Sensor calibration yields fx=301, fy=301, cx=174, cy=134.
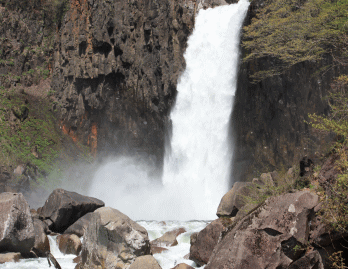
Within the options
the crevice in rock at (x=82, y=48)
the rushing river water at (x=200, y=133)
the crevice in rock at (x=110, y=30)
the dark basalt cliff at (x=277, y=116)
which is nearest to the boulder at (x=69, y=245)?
the rushing river water at (x=200, y=133)

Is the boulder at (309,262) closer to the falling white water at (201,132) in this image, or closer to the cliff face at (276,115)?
the cliff face at (276,115)

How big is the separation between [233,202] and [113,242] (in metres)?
4.62

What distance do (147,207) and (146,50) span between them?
1097 centimetres

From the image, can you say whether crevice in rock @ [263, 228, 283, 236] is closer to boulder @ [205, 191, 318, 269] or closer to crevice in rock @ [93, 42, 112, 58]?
boulder @ [205, 191, 318, 269]

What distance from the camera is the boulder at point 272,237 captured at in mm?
4719

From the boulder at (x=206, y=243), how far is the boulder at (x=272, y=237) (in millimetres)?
3057

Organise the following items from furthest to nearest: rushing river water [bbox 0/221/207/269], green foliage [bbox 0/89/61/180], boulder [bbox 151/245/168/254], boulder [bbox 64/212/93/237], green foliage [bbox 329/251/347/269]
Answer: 1. green foliage [bbox 0/89/61/180]
2. boulder [bbox 64/212/93/237]
3. boulder [bbox 151/245/168/254]
4. rushing river water [bbox 0/221/207/269]
5. green foliage [bbox 329/251/347/269]

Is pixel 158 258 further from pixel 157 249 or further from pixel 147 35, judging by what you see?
pixel 147 35

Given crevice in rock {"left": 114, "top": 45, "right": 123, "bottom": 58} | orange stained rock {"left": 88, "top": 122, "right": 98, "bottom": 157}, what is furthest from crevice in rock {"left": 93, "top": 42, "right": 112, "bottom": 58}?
orange stained rock {"left": 88, "top": 122, "right": 98, "bottom": 157}

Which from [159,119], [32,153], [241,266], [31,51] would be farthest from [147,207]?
[31,51]

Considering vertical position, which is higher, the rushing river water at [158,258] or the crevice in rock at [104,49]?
the crevice in rock at [104,49]

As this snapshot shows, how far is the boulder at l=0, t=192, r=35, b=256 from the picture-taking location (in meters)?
9.20

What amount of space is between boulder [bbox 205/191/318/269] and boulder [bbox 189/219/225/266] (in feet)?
10.0

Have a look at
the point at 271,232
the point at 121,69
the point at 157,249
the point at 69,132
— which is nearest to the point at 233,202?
the point at 157,249
